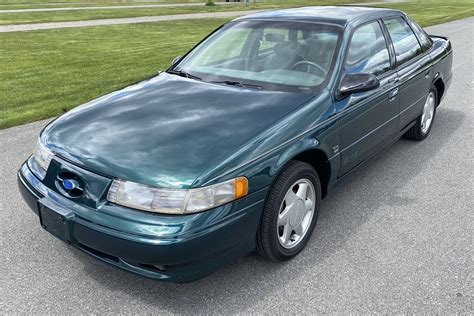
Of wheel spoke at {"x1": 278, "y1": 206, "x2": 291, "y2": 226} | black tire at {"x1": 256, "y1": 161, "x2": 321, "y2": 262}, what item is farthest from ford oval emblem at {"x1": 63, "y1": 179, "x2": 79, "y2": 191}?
wheel spoke at {"x1": 278, "y1": 206, "x2": 291, "y2": 226}

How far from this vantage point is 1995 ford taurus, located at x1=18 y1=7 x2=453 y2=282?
8.02 feet

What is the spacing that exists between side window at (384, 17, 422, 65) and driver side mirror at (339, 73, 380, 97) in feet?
3.62

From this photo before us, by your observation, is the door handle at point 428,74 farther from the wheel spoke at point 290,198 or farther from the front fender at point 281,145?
the wheel spoke at point 290,198

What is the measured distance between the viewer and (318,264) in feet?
10.1

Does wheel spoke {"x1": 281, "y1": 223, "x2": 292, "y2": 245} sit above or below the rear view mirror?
below

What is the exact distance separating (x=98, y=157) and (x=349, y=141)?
1.91 metres

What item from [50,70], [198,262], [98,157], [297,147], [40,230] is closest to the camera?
[198,262]

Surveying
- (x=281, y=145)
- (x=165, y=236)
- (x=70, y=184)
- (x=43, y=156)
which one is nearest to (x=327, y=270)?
(x=281, y=145)

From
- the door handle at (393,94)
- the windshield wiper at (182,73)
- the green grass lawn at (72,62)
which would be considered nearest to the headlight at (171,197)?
the windshield wiper at (182,73)

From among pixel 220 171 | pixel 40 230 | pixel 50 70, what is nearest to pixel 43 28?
pixel 50 70

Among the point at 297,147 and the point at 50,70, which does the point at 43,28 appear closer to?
the point at 50,70

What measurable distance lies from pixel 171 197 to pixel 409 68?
314 centimetres

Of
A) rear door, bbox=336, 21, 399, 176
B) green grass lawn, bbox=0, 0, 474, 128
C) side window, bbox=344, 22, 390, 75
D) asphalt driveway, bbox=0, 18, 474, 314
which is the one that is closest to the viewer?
asphalt driveway, bbox=0, 18, 474, 314

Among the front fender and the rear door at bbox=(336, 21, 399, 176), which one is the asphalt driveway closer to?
the rear door at bbox=(336, 21, 399, 176)
